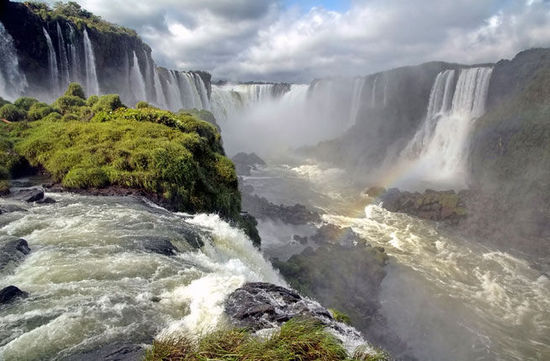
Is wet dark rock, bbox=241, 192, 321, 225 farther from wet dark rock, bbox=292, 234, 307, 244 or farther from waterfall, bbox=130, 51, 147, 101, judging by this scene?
waterfall, bbox=130, 51, 147, 101

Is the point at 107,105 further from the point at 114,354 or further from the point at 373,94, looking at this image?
the point at 373,94

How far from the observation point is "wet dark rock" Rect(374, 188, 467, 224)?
1355 inches

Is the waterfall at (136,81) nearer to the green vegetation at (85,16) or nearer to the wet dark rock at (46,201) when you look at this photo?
the green vegetation at (85,16)

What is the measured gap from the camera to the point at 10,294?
6.57 metres

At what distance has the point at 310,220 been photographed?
111ft

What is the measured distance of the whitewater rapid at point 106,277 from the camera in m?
5.99

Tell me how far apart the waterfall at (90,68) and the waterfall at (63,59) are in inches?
119

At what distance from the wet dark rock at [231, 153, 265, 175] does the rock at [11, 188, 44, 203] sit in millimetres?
40824

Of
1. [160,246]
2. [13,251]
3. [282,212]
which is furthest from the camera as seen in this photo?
[282,212]

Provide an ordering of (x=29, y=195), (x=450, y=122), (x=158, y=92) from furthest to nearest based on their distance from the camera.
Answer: (x=158, y=92) < (x=450, y=122) < (x=29, y=195)

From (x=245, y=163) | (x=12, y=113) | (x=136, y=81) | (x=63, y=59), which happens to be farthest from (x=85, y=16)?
(x=12, y=113)

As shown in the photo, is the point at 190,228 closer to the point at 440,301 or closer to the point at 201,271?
the point at 201,271

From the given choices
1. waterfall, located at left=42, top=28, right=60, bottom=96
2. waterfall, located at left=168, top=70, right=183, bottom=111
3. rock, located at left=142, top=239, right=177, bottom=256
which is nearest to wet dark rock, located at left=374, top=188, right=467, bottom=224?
rock, located at left=142, top=239, right=177, bottom=256

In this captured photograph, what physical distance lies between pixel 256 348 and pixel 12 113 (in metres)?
23.1
